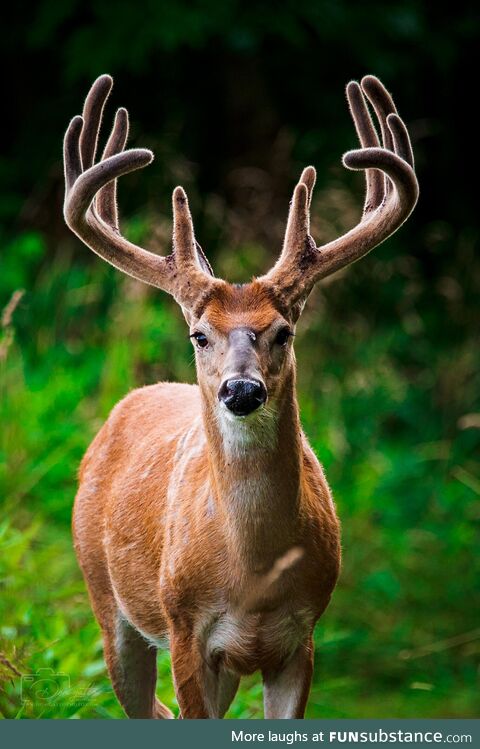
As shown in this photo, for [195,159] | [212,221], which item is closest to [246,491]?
[212,221]

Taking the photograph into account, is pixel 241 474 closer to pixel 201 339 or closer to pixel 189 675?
pixel 201 339

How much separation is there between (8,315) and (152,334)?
3.10 meters

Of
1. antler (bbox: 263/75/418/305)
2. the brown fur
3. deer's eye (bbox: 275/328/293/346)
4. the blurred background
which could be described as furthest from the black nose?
the blurred background

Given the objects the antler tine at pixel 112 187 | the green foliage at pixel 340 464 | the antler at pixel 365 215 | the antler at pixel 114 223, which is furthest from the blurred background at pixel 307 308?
the antler at pixel 365 215

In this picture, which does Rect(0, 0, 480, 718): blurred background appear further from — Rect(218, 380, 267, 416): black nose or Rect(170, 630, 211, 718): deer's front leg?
Rect(218, 380, 267, 416): black nose

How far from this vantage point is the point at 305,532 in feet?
16.7

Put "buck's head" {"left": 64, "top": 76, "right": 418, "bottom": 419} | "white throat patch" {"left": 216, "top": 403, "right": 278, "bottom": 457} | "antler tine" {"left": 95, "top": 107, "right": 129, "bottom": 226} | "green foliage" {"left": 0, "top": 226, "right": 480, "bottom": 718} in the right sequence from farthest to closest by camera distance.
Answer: "green foliage" {"left": 0, "top": 226, "right": 480, "bottom": 718}
"antler tine" {"left": 95, "top": 107, "right": 129, "bottom": 226}
"white throat patch" {"left": 216, "top": 403, "right": 278, "bottom": 457}
"buck's head" {"left": 64, "top": 76, "right": 418, "bottom": 419}

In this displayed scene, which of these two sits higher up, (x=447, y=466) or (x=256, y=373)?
(x=256, y=373)

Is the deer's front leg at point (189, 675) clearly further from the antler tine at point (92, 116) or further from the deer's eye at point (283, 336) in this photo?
the antler tine at point (92, 116)

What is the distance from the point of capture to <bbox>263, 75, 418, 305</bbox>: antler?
5102mm

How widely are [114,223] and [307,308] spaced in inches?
198

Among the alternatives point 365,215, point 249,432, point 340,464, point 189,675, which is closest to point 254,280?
point 249,432

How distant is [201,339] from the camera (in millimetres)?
5023

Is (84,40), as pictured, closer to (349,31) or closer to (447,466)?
(349,31)
